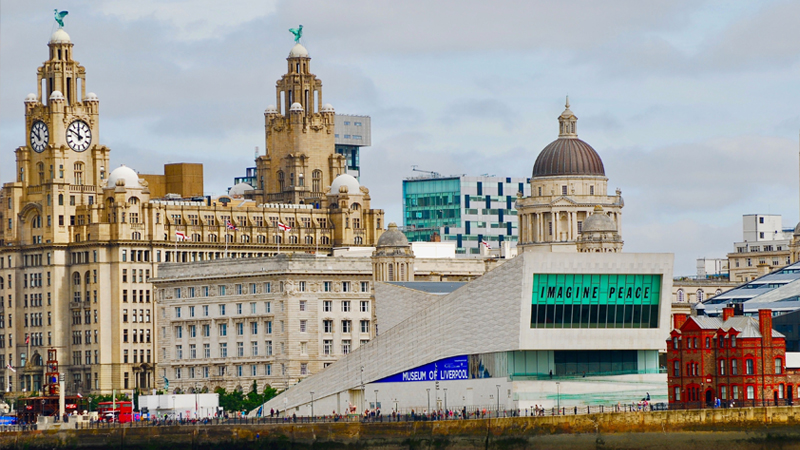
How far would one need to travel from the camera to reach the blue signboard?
170625mm

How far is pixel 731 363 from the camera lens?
153500 millimetres

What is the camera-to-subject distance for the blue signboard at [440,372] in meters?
171

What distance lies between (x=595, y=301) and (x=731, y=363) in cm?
1665

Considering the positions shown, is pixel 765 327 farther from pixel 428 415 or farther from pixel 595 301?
pixel 428 415

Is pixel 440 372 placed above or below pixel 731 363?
below

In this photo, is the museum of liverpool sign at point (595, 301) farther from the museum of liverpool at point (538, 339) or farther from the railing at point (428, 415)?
the railing at point (428, 415)

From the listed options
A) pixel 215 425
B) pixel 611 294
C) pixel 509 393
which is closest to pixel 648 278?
pixel 611 294

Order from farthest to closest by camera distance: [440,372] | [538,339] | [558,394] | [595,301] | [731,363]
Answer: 1. [440,372]
2. [595,301]
3. [538,339]
4. [558,394]
5. [731,363]

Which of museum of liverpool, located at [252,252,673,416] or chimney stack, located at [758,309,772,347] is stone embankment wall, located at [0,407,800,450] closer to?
chimney stack, located at [758,309,772,347]

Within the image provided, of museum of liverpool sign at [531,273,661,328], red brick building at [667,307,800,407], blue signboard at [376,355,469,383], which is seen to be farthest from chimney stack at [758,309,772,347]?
blue signboard at [376,355,469,383]

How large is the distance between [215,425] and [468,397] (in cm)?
1966

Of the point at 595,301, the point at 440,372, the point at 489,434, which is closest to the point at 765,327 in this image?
the point at 595,301

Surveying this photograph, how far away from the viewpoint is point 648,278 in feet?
555

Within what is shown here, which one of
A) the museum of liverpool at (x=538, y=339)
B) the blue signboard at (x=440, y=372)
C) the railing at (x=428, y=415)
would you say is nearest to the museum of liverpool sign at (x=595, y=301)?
the museum of liverpool at (x=538, y=339)
